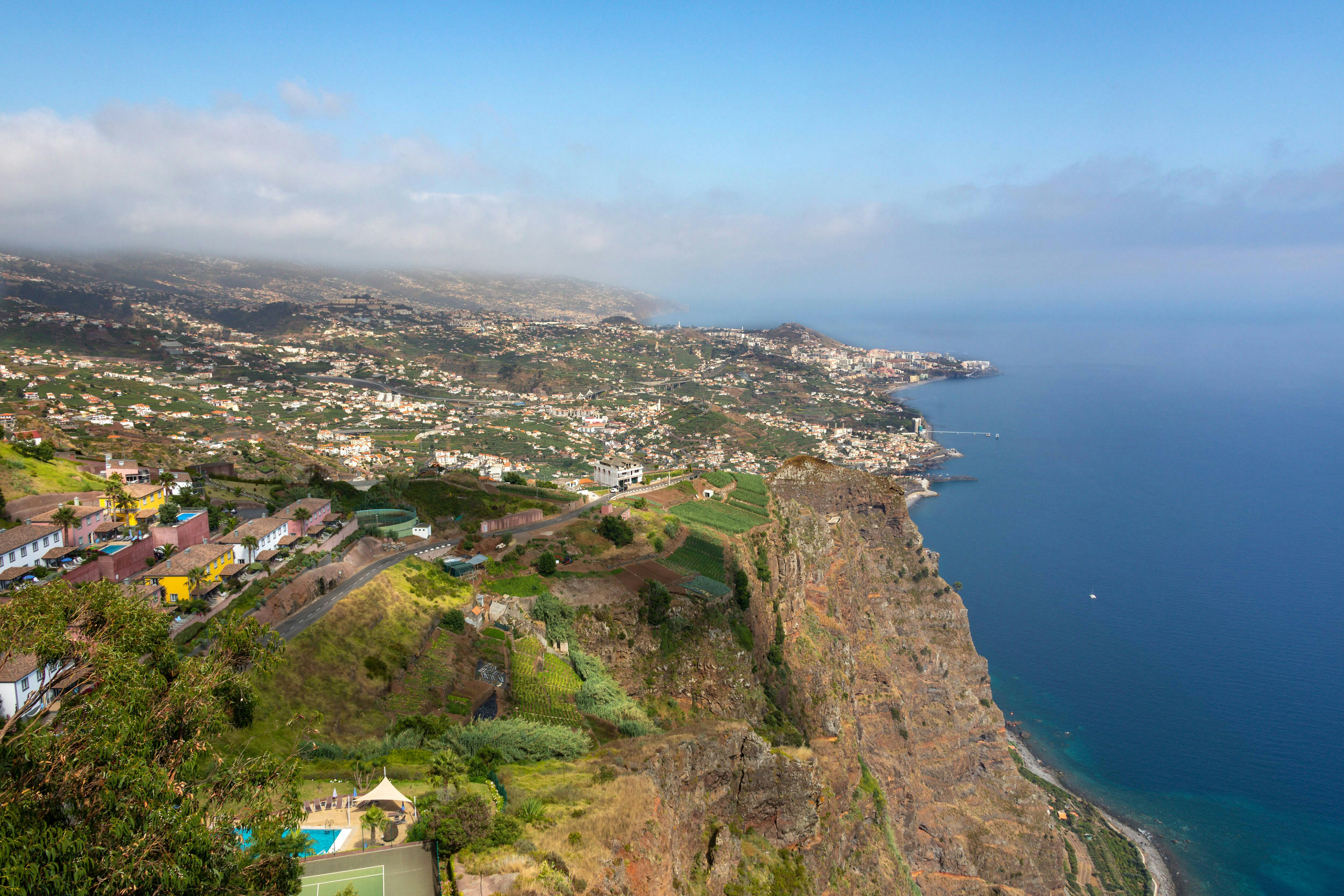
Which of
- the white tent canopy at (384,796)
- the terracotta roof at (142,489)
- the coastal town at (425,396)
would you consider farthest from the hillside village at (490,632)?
the coastal town at (425,396)

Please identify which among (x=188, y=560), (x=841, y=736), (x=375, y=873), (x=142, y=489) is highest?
(x=188, y=560)

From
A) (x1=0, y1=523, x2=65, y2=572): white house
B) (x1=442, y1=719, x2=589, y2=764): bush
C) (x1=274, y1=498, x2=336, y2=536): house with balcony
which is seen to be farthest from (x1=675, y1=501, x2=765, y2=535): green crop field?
(x1=0, y1=523, x2=65, y2=572): white house

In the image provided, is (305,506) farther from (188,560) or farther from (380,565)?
(188,560)

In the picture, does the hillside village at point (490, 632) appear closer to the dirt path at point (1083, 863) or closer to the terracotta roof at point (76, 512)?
the terracotta roof at point (76, 512)

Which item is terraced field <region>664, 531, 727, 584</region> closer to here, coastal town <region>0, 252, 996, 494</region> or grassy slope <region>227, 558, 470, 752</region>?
grassy slope <region>227, 558, 470, 752</region>

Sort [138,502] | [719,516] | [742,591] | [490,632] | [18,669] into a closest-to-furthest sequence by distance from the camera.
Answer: [18,669] → [490,632] → [742,591] → [138,502] → [719,516]

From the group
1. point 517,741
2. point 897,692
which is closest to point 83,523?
point 517,741

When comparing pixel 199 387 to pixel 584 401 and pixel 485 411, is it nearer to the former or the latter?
pixel 485 411

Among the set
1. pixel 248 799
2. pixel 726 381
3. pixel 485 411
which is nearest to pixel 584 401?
pixel 485 411
